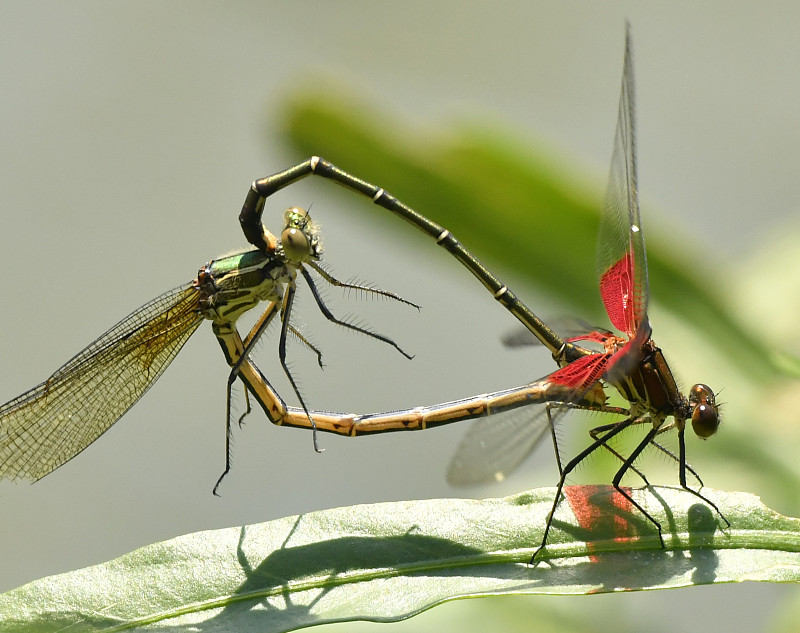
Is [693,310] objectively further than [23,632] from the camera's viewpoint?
Yes

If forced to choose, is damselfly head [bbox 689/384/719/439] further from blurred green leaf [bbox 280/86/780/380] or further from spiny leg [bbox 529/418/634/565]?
blurred green leaf [bbox 280/86/780/380]

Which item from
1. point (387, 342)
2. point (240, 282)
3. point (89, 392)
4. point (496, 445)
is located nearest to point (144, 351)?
point (89, 392)

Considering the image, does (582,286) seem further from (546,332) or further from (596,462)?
(546,332)

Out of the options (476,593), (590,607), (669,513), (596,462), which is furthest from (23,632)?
(590,607)

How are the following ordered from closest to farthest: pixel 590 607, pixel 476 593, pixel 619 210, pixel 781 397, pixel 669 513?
pixel 476 593 → pixel 669 513 → pixel 619 210 → pixel 781 397 → pixel 590 607

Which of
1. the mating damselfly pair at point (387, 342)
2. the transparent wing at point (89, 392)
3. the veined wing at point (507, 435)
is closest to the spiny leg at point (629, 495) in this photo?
the mating damselfly pair at point (387, 342)

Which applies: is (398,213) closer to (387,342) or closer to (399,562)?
(387,342)

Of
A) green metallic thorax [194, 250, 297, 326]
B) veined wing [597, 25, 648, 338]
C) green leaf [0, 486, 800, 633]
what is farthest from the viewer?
green metallic thorax [194, 250, 297, 326]

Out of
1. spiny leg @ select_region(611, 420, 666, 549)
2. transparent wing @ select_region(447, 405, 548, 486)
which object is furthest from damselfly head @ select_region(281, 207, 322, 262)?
spiny leg @ select_region(611, 420, 666, 549)
